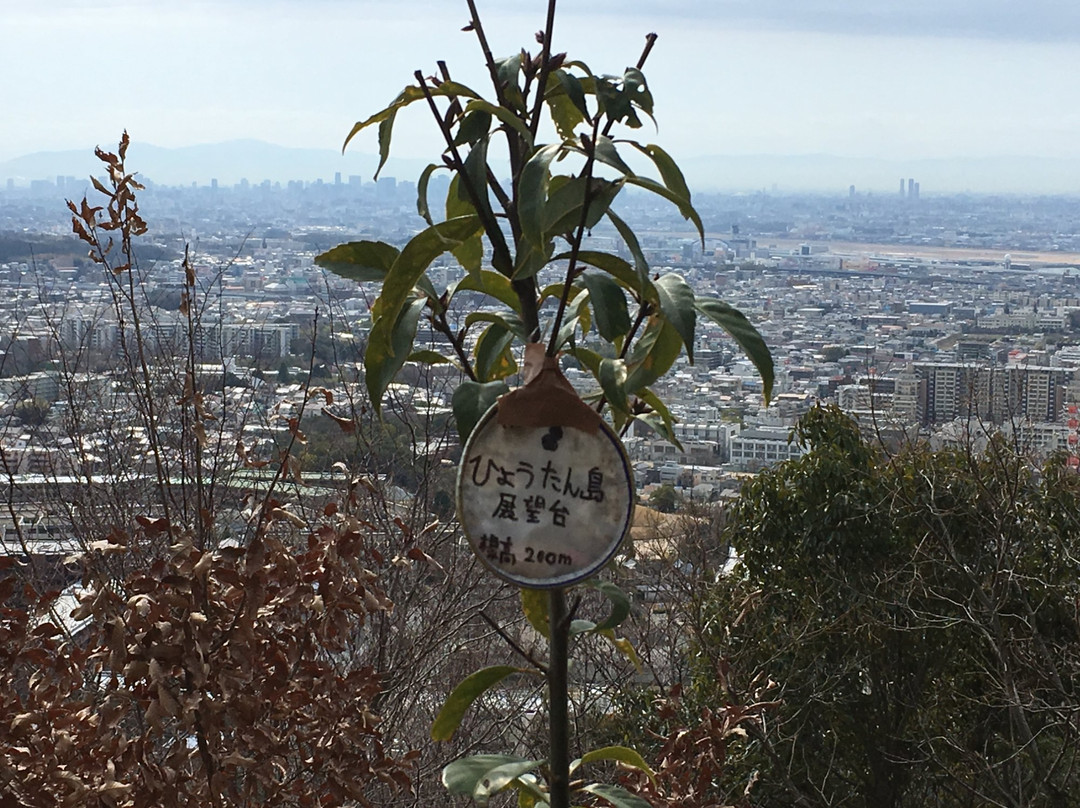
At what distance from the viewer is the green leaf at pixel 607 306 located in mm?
1024

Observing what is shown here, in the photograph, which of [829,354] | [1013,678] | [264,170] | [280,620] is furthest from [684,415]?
[264,170]

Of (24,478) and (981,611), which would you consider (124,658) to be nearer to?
(24,478)

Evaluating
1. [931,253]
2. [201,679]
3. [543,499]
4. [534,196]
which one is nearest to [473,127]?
[534,196]

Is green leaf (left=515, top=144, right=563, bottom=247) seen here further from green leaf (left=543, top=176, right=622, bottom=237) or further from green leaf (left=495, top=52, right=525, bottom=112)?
green leaf (left=495, top=52, right=525, bottom=112)

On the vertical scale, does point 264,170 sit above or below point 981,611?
above

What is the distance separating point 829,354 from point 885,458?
156 inches

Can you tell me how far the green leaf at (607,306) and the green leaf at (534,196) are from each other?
0.09 meters

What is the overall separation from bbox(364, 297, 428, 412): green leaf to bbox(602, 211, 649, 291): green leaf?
0.21 metres

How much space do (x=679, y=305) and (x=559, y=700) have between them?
1.60 ft

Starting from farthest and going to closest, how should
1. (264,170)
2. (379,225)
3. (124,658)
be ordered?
(264,170) < (379,225) < (124,658)

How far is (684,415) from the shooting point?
7.57 meters

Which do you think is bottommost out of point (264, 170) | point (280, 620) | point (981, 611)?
point (981, 611)

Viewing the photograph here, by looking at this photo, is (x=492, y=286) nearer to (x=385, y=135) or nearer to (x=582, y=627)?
(x=385, y=135)

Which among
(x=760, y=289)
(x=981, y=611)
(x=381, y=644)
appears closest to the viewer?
(x=381, y=644)
